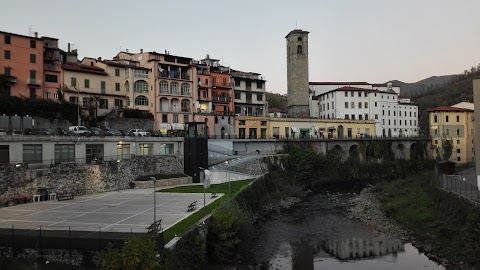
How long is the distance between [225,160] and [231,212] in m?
27.3

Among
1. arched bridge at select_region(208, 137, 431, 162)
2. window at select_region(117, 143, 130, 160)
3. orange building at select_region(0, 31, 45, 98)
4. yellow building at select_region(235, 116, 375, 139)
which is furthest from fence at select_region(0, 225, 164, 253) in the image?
yellow building at select_region(235, 116, 375, 139)

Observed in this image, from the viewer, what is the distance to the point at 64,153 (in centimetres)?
3878

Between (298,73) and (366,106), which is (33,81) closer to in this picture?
(298,73)

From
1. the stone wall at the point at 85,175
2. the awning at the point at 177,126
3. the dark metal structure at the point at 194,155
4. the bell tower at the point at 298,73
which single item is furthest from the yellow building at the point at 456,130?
the stone wall at the point at 85,175

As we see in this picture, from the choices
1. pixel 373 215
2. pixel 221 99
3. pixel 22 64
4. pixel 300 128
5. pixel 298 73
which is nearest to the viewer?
pixel 373 215

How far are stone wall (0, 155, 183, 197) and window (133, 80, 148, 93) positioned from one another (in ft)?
71.8

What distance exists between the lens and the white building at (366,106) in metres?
90.7

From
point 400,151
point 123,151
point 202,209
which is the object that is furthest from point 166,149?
point 400,151

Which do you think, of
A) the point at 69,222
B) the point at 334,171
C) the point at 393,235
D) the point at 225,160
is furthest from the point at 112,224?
the point at 334,171

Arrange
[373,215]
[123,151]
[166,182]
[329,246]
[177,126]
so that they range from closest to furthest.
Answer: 1. [329,246]
2. [373,215]
3. [166,182]
4. [123,151]
5. [177,126]

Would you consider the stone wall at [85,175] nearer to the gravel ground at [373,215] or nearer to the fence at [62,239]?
the fence at [62,239]

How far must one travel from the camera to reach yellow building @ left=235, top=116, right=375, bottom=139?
7369 centimetres

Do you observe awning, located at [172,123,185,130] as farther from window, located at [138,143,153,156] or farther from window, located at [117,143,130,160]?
window, located at [117,143,130,160]

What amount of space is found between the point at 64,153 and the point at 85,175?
10.1 feet
